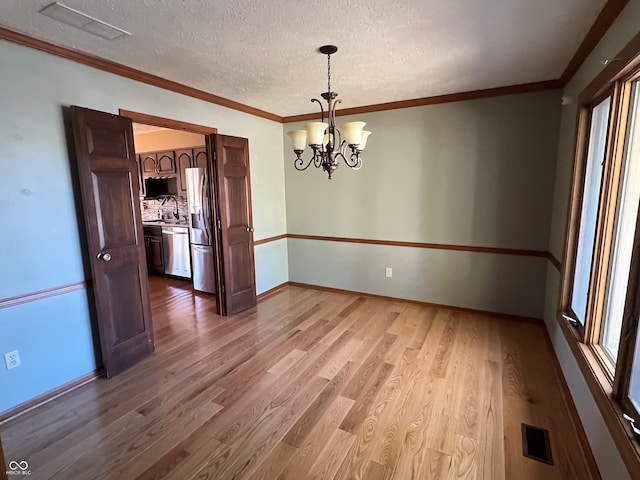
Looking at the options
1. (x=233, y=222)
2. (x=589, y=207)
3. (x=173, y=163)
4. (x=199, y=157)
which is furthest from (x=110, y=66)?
(x=589, y=207)

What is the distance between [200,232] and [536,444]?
423 centimetres

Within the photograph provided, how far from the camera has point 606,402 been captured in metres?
1.57

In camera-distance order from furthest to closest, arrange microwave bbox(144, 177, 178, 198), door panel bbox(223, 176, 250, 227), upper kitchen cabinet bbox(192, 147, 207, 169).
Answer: microwave bbox(144, 177, 178, 198) → upper kitchen cabinet bbox(192, 147, 207, 169) → door panel bbox(223, 176, 250, 227)

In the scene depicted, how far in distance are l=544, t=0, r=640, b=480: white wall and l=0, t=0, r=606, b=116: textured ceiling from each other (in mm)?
189

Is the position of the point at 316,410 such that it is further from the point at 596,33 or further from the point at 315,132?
the point at 596,33

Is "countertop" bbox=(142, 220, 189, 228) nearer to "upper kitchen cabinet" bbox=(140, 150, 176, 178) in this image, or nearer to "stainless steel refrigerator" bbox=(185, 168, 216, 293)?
"stainless steel refrigerator" bbox=(185, 168, 216, 293)

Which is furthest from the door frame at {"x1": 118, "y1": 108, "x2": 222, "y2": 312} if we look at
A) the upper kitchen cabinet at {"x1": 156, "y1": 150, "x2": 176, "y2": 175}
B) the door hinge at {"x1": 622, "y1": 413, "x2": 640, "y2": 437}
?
the door hinge at {"x1": 622, "y1": 413, "x2": 640, "y2": 437}

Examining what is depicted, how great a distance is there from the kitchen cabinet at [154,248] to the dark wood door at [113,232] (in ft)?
9.33

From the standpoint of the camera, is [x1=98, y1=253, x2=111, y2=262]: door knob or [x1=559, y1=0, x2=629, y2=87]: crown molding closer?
[x1=559, y1=0, x2=629, y2=87]: crown molding

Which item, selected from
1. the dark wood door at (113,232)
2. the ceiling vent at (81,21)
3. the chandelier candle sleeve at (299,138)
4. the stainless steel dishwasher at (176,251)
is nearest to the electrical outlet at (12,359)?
the dark wood door at (113,232)

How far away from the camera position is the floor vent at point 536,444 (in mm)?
1818

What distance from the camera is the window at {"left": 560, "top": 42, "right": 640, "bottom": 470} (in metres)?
1.47

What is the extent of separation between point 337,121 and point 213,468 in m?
3.81

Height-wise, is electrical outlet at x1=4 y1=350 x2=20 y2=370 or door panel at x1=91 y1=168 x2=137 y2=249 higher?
door panel at x1=91 y1=168 x2=137 y2=249
